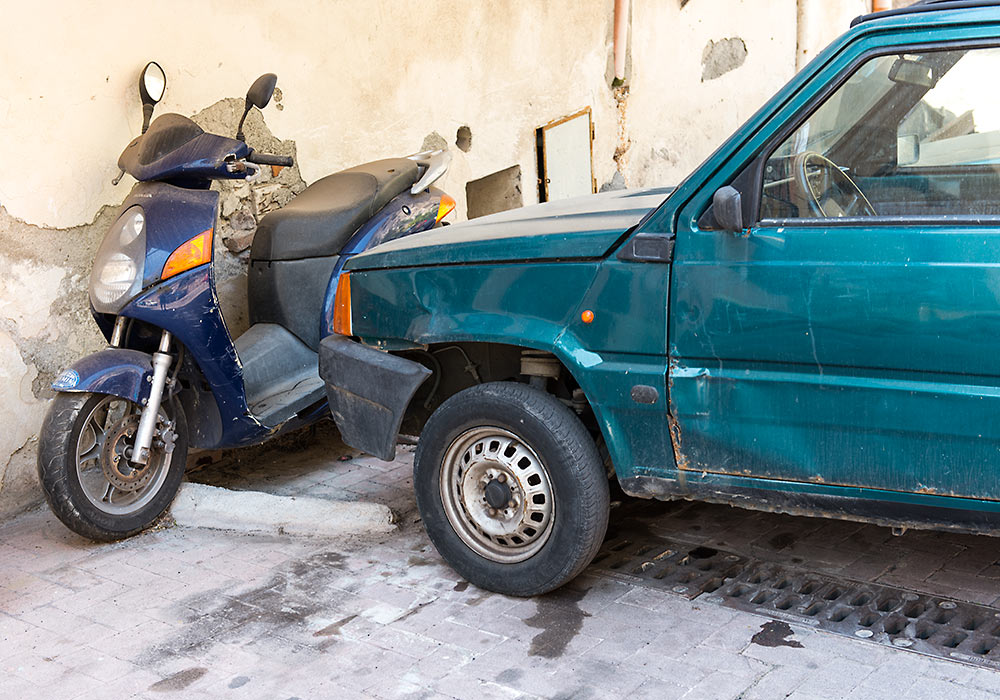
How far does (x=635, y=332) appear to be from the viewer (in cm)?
343

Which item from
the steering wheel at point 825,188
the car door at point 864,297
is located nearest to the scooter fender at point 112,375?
the car door at point 864,297

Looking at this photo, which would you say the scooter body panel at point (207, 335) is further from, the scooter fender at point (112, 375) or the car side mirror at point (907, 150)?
the car side mirror at point (907, 150)

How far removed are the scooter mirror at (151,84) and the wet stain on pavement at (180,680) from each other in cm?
275

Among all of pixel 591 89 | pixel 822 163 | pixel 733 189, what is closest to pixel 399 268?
pixel 733 189

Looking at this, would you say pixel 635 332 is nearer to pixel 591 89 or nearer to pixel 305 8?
pixel 305 8

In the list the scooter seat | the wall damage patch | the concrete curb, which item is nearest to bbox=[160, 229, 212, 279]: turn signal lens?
the scooter seat

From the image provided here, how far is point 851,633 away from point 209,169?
10.4 ft

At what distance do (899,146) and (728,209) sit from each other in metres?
0.53

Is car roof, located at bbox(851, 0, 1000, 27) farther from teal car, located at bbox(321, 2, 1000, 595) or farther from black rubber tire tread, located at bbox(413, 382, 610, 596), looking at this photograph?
black rubber tire tread, located at bbox(413, 382, 610, 596)

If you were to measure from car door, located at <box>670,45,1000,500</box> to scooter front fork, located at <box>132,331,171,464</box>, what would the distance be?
7.34 ft

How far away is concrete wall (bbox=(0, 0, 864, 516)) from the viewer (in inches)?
190

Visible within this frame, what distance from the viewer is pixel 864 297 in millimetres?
3051

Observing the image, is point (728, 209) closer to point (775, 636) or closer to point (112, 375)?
point (775, 636)

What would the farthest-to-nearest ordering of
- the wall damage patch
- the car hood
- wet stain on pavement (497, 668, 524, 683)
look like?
1. the wall damage patch
2. the car hood
3. wet stain on pavement (497, 668, 524, 683)
